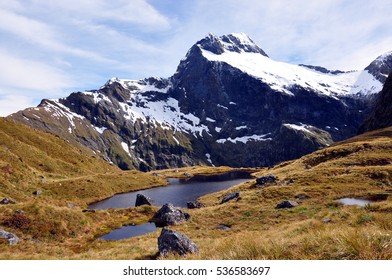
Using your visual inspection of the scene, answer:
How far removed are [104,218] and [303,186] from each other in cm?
3503

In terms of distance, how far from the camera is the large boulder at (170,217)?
145 ft

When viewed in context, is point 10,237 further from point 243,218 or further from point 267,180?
point 267,180

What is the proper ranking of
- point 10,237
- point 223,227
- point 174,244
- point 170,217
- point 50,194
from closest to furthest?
point 174,244 → point 10,237 → point 223,227 → point 170,217 → point 50,194

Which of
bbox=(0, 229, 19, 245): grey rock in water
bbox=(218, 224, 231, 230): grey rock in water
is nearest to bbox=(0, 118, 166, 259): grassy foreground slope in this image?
bbox=(0, 229, 19, 245): grey rock in water

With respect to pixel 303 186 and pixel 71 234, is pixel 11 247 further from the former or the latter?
pixel 303 186

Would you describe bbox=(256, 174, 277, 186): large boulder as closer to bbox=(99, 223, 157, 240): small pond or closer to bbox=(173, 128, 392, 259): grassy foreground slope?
bbox=(173, 128, 392, 259): grassy foreground slope

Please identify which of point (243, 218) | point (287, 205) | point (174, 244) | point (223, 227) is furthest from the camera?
point (287, 205)

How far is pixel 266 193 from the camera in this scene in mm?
51344

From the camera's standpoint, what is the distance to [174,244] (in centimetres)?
1959

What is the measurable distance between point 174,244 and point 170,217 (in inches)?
1028

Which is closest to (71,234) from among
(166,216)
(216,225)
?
(166,216)

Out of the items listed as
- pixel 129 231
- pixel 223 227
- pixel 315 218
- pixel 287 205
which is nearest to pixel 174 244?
pixel 315 218

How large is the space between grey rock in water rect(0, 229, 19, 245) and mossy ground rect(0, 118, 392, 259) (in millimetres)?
794
